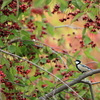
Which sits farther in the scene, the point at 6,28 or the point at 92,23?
the point at 6,28

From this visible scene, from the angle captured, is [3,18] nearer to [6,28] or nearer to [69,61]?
[6,28]

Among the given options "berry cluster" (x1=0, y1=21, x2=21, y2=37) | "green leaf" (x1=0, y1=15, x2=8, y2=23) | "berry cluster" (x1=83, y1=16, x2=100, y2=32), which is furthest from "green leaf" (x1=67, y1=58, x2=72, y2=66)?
"green leaf" (x1=0, y1=15, x2=8, y2=23)

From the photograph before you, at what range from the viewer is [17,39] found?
13.6 ft

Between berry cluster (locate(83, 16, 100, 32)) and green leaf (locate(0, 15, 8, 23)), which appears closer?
berry cluster (locate(83, 16, 100, 32))

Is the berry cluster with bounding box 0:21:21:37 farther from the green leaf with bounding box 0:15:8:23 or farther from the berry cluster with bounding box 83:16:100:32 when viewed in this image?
the berry cluster with bounding box 83:16:100:32

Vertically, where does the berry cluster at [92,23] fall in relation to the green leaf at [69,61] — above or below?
above

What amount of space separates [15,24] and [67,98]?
1.20 m

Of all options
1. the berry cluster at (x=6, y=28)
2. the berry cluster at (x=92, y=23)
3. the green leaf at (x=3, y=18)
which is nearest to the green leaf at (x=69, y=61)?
the berry cluster at (x=6, y=28)

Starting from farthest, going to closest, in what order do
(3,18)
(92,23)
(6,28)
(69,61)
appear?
(69,61), (6,28), (3,18), (92,23)

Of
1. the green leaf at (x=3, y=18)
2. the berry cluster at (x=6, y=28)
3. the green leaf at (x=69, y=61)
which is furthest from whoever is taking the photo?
the green leaf at (x=69, y=61)

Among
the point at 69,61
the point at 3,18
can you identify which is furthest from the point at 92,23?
the point at 69,61

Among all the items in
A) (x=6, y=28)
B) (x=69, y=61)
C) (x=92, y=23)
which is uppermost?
(x=92, y=23)

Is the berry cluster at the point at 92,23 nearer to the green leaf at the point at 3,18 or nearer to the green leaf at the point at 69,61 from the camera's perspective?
the green leaf at the point at 3,18

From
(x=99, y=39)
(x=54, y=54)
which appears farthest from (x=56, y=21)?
(x=54, y=54)
